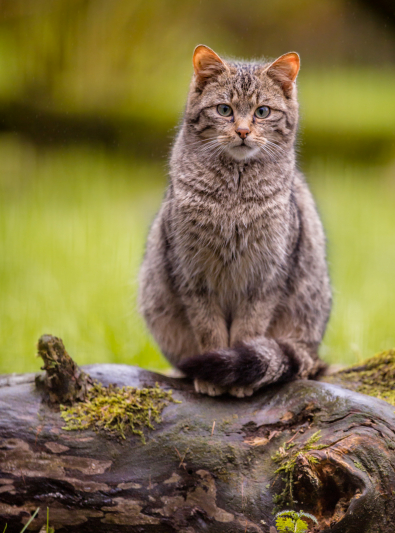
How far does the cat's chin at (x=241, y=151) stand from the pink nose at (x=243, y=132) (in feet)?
0.15

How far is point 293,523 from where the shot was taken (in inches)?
59.8

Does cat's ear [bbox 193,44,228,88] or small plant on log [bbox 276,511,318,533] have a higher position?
cat's ear [bbox 193,44,228,88]

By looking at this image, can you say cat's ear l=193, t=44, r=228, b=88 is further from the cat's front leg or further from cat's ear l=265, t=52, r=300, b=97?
the cat's front leg

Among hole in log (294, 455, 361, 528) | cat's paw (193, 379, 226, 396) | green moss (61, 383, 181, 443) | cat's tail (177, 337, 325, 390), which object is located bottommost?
hole in log (294, 455, 361, 528)

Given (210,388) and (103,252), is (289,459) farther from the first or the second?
(103,252)

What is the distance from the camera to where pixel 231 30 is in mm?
5773

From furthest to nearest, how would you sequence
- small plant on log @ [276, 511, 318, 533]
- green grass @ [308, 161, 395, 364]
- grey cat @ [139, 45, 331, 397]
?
green grass @ [308, 161, 395, 364] → grey cat @ [139, 45, 331, 397] → small plant on log @ [276, 511, 318, 533]

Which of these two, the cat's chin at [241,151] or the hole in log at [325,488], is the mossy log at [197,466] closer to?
the hole in log at [325,488]

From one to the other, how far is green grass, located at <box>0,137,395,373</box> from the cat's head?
65 centimetres

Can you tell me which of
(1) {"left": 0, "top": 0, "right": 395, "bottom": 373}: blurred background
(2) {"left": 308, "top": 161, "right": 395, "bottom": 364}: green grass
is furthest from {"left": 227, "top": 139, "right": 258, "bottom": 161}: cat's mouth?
(1) {"left": 0, "top": 0, "right": 395, "bottom": 373}: blurred background

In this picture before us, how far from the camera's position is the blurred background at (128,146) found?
397 centimetres

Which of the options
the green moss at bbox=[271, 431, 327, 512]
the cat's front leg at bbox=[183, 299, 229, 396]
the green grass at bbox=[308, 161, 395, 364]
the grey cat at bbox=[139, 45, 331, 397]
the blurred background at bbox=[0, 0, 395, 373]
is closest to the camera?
the green moss at bbox=[271, 431, 327, 512]

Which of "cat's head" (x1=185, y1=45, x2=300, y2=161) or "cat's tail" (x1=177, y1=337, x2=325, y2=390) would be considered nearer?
"cat's tail" (x1=177, y1=337, x2=325, y2=390)

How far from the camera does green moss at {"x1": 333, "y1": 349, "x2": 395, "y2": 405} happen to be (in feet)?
7.52
